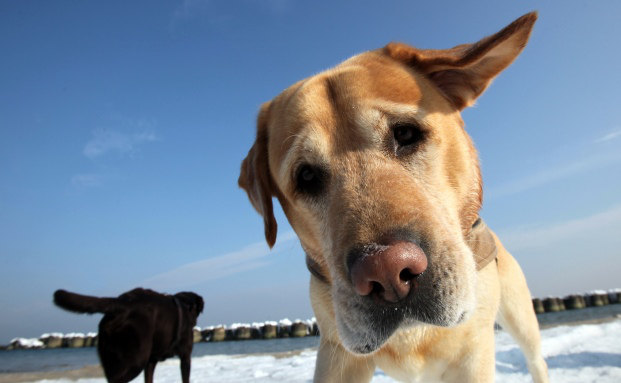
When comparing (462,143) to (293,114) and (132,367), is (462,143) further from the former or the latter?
(132,367)

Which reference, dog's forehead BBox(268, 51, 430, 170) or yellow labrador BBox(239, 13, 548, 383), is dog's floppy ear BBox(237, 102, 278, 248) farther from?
dog's forehead BBox(268, 51, 430, 170)

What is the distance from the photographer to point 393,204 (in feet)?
5.87

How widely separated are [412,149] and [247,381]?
5.43 m

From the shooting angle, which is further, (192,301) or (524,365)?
(192,301)

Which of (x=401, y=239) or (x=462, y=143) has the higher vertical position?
(x=462, y=143)

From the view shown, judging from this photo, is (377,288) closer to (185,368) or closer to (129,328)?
(129,328)

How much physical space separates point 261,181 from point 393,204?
1617 mm

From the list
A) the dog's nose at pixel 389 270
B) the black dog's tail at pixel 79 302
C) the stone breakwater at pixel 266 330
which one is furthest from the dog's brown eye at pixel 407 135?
the stone breakwater at pixel 266 330

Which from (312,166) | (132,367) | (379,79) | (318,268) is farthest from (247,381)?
(379,79)

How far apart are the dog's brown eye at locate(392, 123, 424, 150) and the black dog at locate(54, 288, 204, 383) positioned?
3.55 metres

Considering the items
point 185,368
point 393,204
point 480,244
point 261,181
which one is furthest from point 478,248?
point 185,368

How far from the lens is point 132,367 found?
400cm

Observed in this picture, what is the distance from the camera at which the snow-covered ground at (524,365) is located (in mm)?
4605

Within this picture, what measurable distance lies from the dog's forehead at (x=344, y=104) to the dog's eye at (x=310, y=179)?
14 cm
